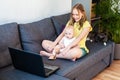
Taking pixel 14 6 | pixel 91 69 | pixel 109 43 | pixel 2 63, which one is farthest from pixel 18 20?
pixel 109 43

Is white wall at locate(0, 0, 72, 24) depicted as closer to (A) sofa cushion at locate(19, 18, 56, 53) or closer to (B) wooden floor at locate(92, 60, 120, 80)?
(A) sofa cushion at locate(19, 18, 56, 53)

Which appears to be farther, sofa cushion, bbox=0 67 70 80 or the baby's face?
the baby's face

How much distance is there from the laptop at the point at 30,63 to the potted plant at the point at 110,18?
1.59 metres

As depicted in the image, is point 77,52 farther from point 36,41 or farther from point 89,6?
point 89,6

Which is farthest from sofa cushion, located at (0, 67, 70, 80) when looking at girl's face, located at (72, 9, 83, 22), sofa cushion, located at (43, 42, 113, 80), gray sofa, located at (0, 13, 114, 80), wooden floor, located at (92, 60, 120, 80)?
wooden floor, located at (92, 60, 120, 80)

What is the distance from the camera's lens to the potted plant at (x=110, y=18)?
334 cm

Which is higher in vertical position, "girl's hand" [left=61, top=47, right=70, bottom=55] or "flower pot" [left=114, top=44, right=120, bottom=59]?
"girl's hand" [left=61, top=47, right=70, bottom=55]

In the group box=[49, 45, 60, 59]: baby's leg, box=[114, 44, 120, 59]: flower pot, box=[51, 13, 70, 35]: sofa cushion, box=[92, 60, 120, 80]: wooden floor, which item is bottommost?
box=[92, 60, 120, 80]: wooden floor

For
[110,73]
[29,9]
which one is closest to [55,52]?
[29,9]

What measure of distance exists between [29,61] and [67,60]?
2.01 ft

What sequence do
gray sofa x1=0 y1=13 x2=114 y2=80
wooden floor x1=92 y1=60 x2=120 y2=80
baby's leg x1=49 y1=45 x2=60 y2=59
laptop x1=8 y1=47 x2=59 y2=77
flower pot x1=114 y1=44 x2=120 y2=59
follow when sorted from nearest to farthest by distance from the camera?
laptop x1=8 y1=47 x2=59 y2=77 < gray sofa x1=0 y1=13 x2=114 y2=80 < baby's leg x1=49 y1=45 x2=60 y2=59 < wooden floor x1=92 y1=60 x2=120 y2=80 < flower pot x1=114 y1=44 x2=120 y2=59

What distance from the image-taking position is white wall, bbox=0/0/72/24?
8.22ft

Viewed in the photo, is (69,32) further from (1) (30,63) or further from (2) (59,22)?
(1) (30,63)

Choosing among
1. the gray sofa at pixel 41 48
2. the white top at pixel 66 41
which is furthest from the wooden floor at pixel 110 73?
the white top at pixel 66 41
